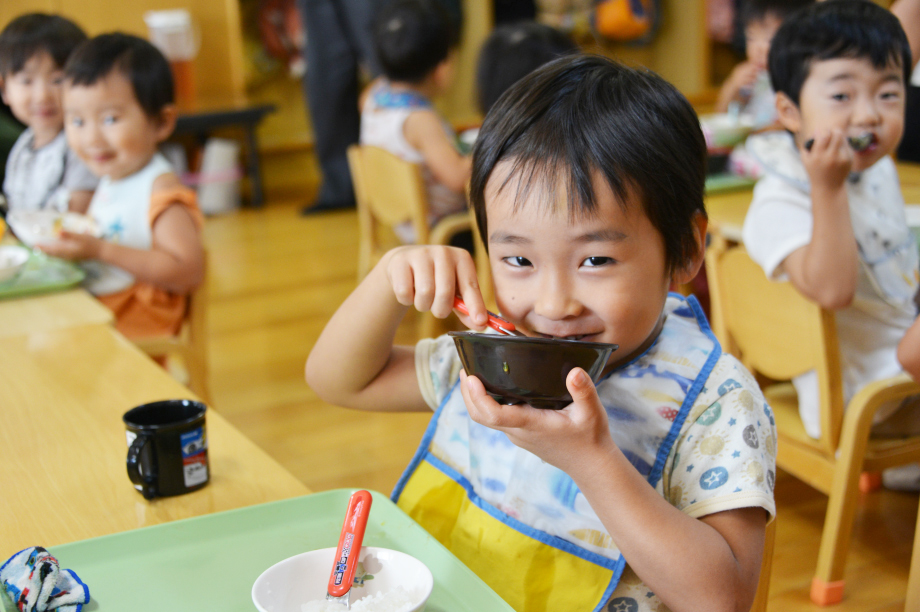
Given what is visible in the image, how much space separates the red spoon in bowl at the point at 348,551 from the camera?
0.72m

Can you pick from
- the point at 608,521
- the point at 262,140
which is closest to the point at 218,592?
the point at 608,521

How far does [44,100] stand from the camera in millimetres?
2355

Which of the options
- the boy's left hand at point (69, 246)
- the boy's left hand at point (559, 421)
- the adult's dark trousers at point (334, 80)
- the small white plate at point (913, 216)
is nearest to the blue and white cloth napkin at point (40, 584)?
the boy's left hand at point (559, 421)

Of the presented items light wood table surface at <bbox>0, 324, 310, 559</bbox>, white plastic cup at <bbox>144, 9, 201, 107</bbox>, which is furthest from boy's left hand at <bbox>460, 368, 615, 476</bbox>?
white plastic cup at <bbox>144, 9, 201, 107</bbox>

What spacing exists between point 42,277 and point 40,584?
114cm

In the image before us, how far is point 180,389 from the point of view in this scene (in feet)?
3.86

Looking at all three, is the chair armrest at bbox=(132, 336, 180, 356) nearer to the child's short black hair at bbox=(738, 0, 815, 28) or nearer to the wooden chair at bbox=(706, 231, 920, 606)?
the wooden chair at bbox=(706, 231, 920, 606)

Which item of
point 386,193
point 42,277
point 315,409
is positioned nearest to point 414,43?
point 386,193

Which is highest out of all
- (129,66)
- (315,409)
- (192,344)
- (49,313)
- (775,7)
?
(775,7)

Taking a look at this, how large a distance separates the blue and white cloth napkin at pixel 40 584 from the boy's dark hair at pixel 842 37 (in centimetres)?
148

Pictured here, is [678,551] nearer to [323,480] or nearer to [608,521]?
[608,521]

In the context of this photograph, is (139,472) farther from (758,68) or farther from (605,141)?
(758,68)

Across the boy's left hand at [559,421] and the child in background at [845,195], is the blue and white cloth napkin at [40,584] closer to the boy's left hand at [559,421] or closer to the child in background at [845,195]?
the boy's left hand at [559,421]

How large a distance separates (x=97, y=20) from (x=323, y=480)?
4187 millimetres
